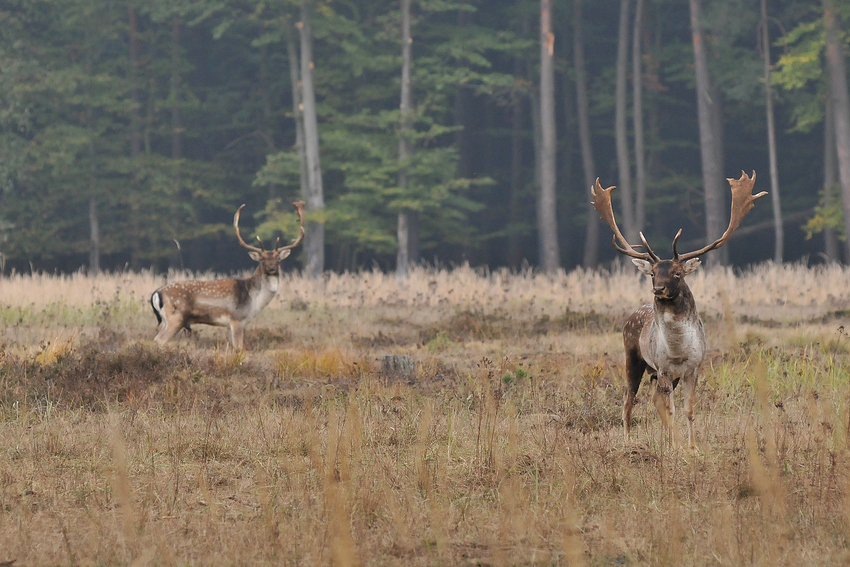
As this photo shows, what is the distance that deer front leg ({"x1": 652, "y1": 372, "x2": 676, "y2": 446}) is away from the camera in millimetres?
6910

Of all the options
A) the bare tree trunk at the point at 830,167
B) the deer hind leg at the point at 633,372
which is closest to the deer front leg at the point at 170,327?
the deer hind leg at the point at 633,372

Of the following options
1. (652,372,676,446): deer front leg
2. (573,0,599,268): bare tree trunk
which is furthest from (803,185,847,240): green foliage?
(652,372,676,446): deer front leg

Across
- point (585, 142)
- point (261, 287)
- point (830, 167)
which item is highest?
point (585, 142)

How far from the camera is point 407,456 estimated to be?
21.4ft

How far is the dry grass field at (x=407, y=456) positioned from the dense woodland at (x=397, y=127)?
15.4m

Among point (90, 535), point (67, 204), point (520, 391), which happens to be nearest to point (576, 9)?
point (67, 204)

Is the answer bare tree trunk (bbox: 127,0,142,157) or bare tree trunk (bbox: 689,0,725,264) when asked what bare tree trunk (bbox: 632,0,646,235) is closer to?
bare tree trunk (bbox: 689,0,725,264)

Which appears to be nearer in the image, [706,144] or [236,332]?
[236,332]

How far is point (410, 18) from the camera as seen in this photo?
95.0 feet

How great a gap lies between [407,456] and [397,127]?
2347cm

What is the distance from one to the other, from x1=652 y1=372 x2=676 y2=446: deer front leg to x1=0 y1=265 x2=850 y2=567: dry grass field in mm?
185

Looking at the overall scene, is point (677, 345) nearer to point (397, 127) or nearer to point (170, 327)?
point (170, 327)

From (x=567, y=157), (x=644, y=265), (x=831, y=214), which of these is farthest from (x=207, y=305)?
(x=567, y=157)

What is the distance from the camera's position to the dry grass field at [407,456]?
476 cm
